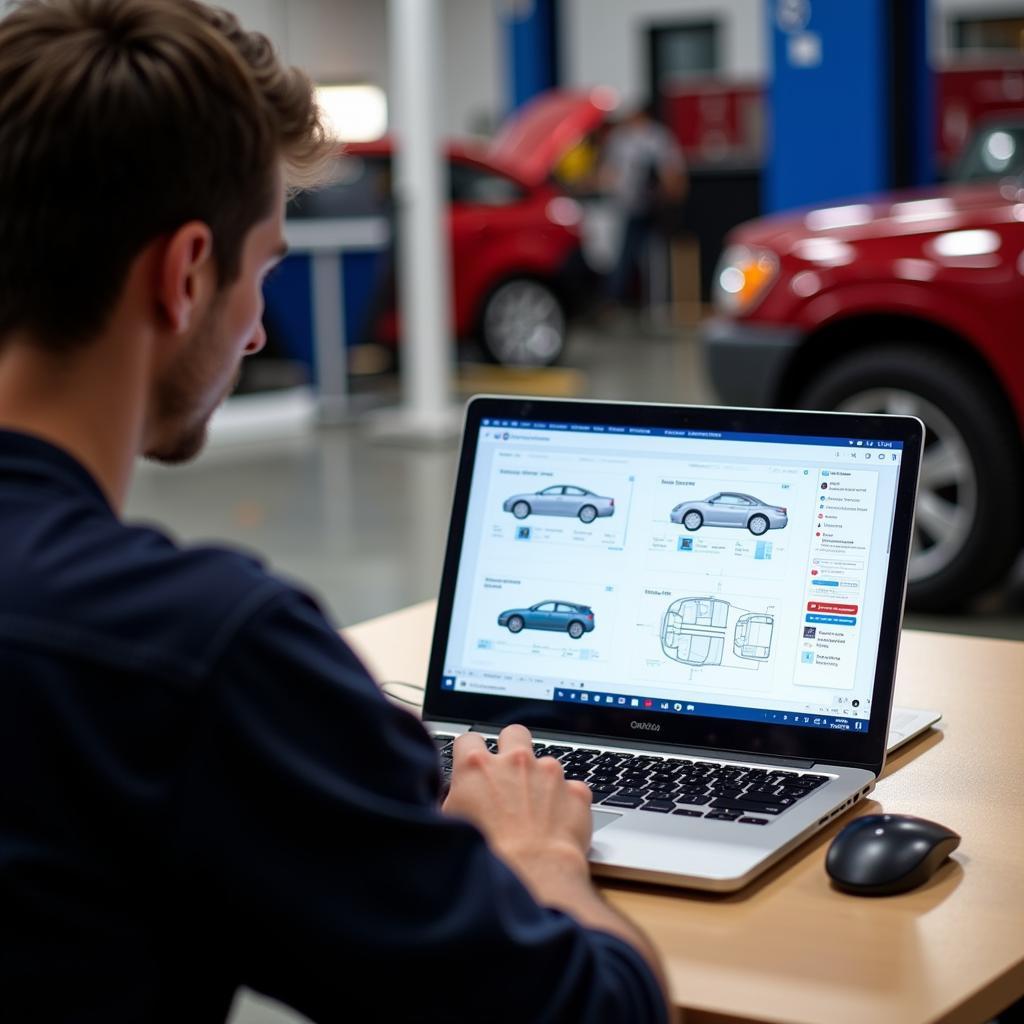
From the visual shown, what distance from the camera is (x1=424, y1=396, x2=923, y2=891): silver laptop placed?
5.06 feet

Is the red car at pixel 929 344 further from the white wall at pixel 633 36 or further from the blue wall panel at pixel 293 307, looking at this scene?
the white wall at pixel 633 36

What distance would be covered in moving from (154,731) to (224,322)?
1.01ft

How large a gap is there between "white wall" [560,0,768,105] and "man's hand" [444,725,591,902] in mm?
17520

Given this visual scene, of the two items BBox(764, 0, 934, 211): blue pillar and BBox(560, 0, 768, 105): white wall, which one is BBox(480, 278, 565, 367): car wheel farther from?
BBox(560, 0, 768, 105): white wall

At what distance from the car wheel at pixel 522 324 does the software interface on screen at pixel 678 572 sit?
28.8 ft

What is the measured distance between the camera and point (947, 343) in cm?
468

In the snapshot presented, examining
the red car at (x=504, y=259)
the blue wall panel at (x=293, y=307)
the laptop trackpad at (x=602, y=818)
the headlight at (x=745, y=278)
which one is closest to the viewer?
the laptop trackpad at (x=602, y=818)

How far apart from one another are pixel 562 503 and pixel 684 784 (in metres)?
0.31

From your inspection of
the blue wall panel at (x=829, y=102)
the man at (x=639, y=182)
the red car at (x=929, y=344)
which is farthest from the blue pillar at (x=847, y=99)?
the man at (x=639, y=182)

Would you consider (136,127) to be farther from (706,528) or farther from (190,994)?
(706,528)

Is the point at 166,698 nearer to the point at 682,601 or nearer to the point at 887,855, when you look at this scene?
the point at 887,855

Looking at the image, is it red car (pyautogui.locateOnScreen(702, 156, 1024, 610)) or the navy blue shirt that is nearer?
the navy blue shirt

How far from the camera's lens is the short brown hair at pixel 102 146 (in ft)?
3.22

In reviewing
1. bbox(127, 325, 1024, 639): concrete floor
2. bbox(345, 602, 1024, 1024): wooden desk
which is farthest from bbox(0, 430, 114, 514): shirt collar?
bbox(127, 325, 1024, 639): concrete floor
